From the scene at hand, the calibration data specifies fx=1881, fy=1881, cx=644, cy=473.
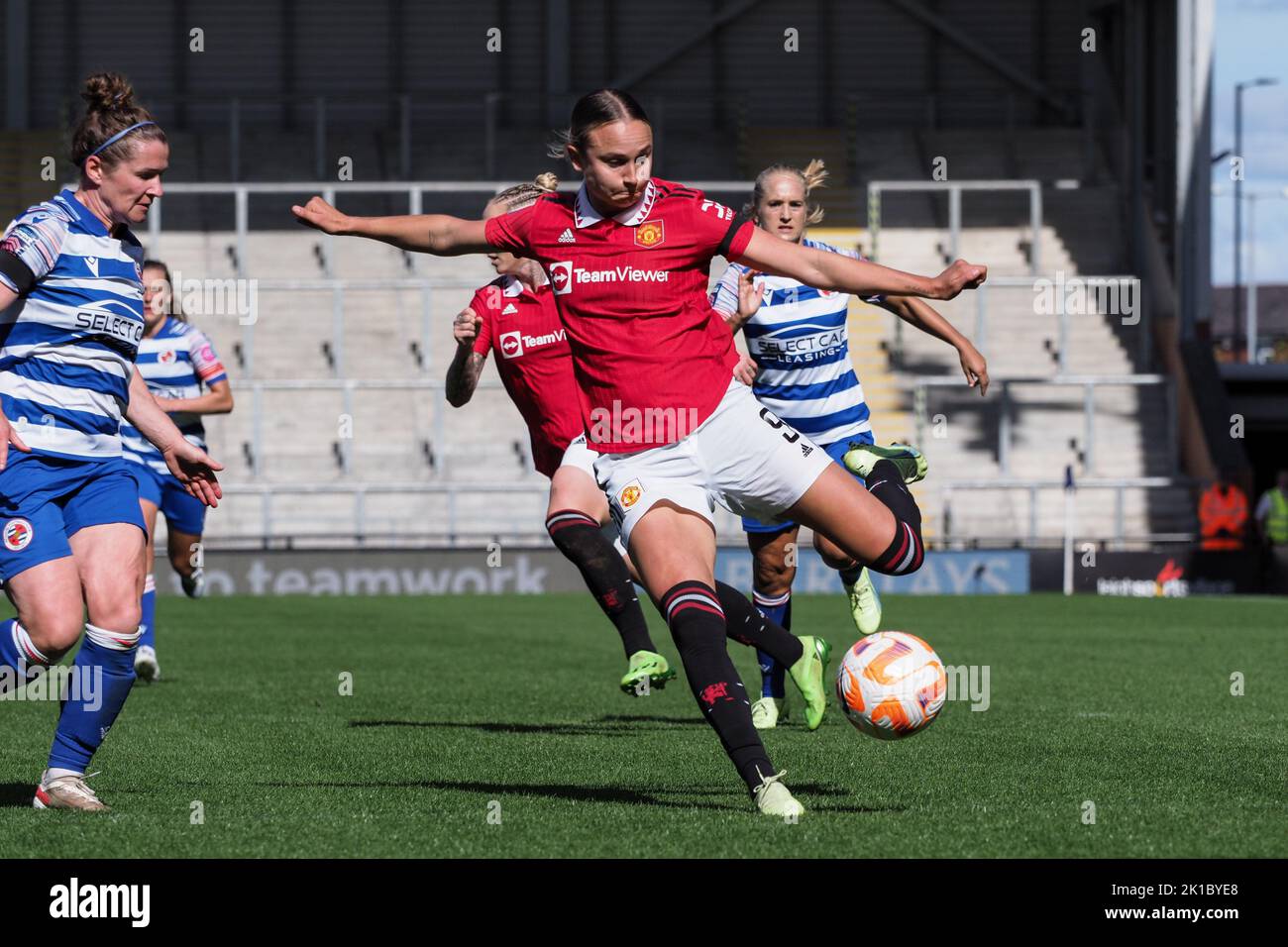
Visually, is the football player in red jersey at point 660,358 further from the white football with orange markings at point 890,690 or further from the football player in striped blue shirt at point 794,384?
the football player in striped blue shirt at point 794,384

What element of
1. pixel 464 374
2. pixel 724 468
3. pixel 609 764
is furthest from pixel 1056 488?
pixel 724 468

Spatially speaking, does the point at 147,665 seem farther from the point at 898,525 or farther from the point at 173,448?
the point at 898,525

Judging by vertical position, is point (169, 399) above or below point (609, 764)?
above

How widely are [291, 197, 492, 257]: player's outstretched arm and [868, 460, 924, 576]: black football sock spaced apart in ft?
5.24

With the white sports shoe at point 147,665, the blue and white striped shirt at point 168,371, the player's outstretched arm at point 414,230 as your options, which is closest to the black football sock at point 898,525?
the player's outstretched arm at point 414,230

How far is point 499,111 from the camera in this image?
3303 cm

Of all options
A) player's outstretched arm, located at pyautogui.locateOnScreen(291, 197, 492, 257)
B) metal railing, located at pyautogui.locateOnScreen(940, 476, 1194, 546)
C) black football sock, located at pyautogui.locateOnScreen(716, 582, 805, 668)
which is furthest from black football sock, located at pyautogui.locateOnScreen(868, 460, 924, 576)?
metal railing, located at pyautogui.locateOnScreen(940, 476, 1194, 546)

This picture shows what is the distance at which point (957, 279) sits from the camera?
208 inches

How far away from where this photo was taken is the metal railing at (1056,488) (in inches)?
1004

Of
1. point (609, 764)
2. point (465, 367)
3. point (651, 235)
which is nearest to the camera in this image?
point (651, 235)

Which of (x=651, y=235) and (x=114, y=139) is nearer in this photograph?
(x=651, y=235)

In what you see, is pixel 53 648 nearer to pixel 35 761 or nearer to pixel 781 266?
pixel 35 761

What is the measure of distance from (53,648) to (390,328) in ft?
75.5

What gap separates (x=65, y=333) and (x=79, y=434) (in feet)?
1.04
